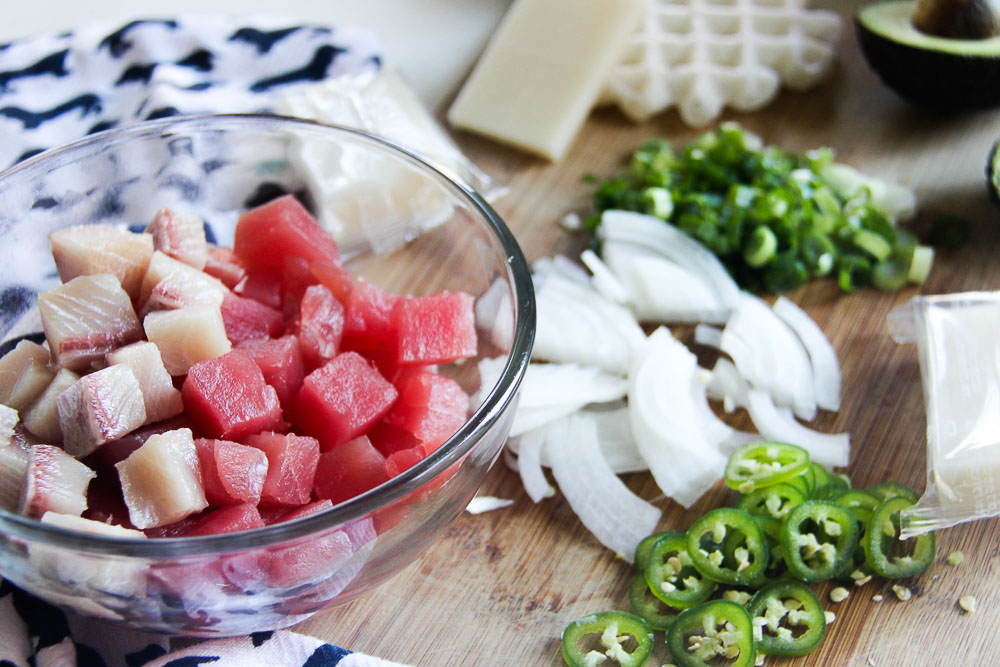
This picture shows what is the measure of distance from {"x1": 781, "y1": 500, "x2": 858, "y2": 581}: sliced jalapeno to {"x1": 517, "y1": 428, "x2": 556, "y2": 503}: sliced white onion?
41 cm

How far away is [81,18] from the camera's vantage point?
2717 millimetres

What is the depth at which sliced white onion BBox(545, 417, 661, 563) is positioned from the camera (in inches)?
62.8

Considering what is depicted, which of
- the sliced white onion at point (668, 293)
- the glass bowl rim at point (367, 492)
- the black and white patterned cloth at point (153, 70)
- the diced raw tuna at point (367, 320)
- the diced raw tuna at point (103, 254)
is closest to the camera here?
the glass bowl rim at point (367, 492)

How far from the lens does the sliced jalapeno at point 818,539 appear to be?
1.48m

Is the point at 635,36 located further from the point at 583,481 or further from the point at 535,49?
the point at 583,481

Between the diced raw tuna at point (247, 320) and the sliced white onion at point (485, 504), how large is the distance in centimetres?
45

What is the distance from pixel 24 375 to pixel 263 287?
42 cm

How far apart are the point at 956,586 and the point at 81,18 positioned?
2650mm

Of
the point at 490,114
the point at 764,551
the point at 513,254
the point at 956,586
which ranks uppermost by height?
the point at 513,254

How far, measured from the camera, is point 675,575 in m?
1.50

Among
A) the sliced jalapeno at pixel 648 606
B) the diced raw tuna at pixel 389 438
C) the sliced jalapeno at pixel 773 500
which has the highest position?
the diced raw tuna at pixel 389 438

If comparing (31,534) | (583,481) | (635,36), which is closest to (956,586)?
(583,481)

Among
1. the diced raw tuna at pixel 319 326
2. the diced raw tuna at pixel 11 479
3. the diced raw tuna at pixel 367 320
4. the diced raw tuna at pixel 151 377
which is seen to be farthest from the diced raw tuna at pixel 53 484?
the diced raw tuna at pixel 367 320

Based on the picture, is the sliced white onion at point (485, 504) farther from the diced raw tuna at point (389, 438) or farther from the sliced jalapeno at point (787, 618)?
the sliced jalapeno at point (787, 618)
